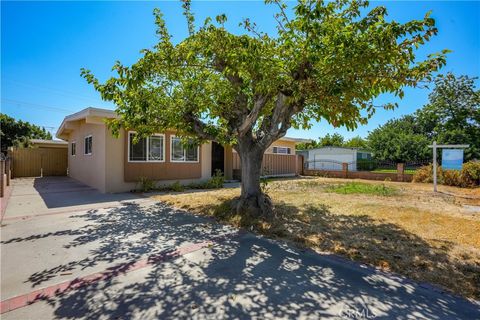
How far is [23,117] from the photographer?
91.5ft

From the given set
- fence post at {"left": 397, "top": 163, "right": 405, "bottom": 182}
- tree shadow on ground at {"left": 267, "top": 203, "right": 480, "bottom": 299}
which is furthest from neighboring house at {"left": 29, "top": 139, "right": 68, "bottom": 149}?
fence post at {"left": 397, "top": 163, "right": 405, "bottom": 182}

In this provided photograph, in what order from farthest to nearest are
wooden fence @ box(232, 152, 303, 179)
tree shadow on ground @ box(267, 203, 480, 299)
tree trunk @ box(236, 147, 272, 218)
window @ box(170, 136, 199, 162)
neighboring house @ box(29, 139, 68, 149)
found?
1. neighboring house @ box(29, 139, 68, 149)
2. wooden fence @ box(232, 152, 303, 179)
3. window @ box(170, 136, 199, 162)
4. tree trunk @ box(236, 147, 272, 218)
5. tree shadow on ground @ box(267, 203, 480, 299)

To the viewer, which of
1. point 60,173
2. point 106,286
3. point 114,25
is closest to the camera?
point 106,286

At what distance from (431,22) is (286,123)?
10.1 feet

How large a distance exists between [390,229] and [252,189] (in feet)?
10.3

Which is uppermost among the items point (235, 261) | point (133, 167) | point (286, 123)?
point (286, 123)

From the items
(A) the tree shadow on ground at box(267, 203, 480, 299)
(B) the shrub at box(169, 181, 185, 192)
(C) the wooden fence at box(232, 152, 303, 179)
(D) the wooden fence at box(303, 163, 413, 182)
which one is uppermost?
(C) the wooden fence at box(232, 152, 303, 179)

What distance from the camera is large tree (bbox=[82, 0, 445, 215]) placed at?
12.1 ft

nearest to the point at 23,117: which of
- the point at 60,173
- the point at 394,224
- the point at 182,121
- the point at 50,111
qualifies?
the point at 50,111

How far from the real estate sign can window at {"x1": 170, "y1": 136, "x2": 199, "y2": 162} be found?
1061 centimetres

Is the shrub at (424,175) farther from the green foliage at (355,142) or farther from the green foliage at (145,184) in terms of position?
the green foliage at (355,142)

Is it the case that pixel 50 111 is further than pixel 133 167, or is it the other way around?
pixel 50 111

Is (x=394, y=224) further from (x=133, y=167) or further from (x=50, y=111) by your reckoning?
(x=50, y=111)

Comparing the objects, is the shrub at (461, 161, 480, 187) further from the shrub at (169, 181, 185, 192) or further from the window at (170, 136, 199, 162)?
the shrub at (169, 181, 185, 192)
